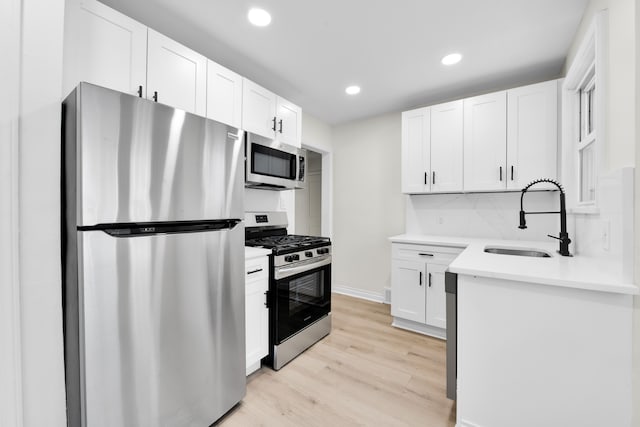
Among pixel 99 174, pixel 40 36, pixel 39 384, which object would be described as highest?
pixel 40 36

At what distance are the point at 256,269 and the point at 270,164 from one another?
912 mm

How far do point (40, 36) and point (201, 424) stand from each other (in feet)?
6.20

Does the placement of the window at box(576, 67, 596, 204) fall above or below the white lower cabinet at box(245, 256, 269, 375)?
above

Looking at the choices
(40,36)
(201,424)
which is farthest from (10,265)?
(201,424)

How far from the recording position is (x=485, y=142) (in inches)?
105

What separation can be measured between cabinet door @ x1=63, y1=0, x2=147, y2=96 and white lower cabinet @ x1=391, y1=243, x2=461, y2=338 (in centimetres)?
264

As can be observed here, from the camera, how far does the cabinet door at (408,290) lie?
2730mm

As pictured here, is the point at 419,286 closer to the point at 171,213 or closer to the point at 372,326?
the point at 372,326

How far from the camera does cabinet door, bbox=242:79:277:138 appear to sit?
229 centimetres

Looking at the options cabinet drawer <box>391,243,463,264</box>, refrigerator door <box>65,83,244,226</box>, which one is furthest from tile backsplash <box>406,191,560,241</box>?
refrigerator door <box>65,83,244,226</box>

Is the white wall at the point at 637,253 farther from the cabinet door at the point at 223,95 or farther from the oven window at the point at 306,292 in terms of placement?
the cabinet door at the point at 223,95

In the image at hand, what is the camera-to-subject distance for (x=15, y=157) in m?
1.00

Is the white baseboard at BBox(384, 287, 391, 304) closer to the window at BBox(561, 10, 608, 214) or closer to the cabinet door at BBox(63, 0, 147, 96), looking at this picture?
the window at BBox(561, 10, 608, 214)

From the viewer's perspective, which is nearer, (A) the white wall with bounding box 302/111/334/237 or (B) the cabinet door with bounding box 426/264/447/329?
(B) the cabinet door with bounding box 426/264/447/329
